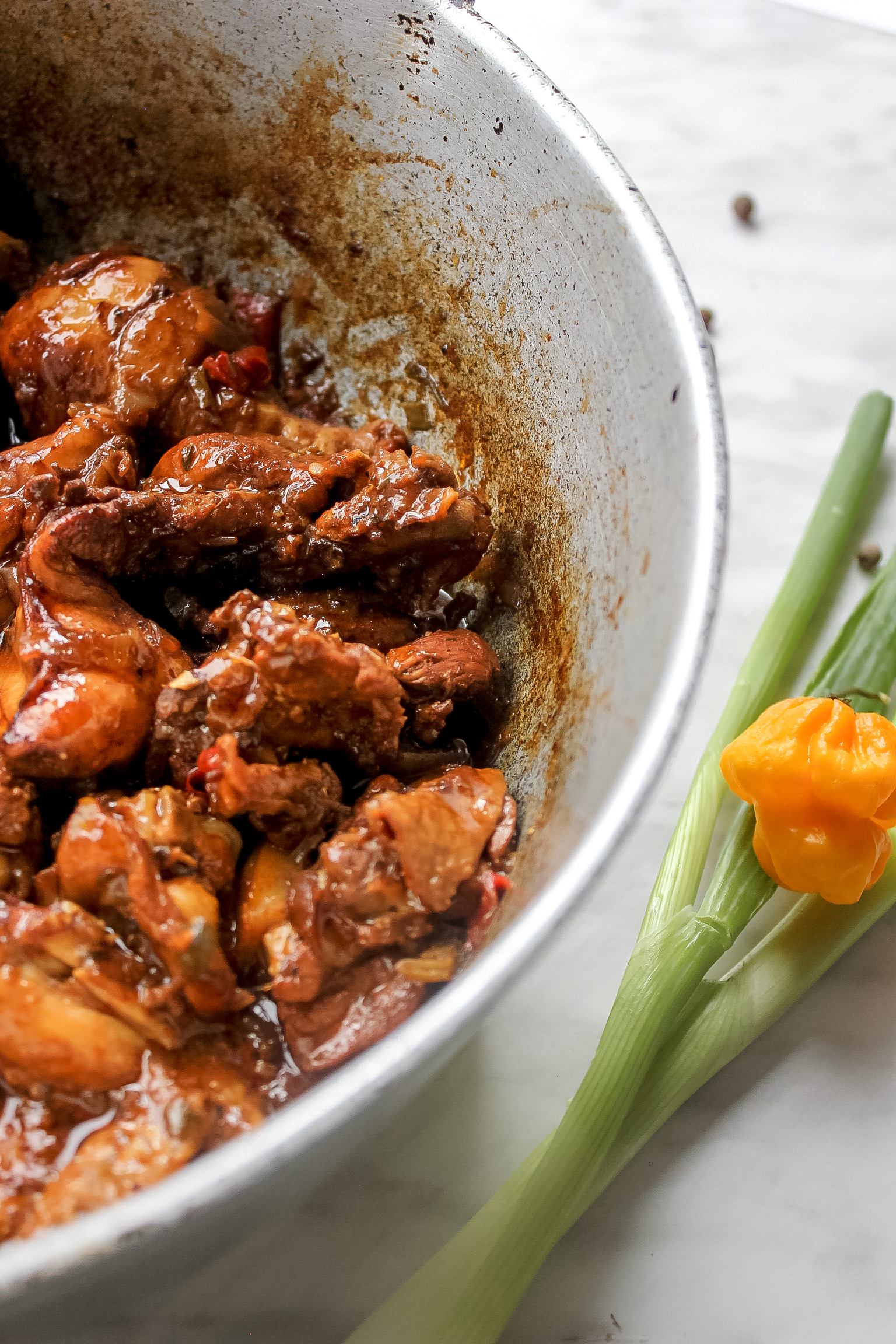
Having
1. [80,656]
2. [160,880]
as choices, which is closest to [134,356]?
[80,656]

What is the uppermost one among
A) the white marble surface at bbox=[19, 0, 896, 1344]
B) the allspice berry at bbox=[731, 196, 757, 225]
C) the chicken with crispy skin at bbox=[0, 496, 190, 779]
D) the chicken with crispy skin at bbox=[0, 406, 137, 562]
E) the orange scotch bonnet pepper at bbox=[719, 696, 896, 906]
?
the allspice berry at bbox=[731, 196, 757, 225]

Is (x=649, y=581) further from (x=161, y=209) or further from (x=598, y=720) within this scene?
(x=161, y=209)

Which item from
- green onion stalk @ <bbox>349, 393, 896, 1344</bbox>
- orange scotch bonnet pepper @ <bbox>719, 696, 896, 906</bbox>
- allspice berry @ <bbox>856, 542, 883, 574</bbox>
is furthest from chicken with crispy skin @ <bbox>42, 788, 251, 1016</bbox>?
allspice berry @ <bbox>856, 542, 883, 574</bbox>

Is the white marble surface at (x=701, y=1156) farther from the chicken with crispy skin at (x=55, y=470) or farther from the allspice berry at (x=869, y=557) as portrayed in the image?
the chicken with crispy skin at (x=55, y=470)

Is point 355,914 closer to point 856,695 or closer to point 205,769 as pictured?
point 205,769

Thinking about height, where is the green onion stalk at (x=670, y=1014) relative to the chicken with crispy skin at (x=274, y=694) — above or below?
below

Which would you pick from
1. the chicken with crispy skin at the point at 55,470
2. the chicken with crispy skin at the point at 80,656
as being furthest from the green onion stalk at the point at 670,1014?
the chicken with crispy skin at the point at 55,470

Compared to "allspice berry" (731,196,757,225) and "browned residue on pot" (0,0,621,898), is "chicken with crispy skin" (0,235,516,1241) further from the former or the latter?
"allspice berry" (731,196,757,225)
